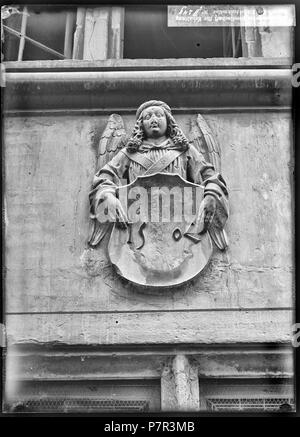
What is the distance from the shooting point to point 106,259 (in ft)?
37.3

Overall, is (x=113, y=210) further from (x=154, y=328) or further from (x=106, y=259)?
(x=154, y=328)

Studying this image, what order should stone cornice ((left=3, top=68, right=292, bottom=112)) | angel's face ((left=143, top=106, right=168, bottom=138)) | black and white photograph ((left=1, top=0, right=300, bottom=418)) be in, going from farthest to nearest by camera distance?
stone cornice ((left=3, top=68, right=292, bottom=112)), angel's face ((left=143, top=106, right=168, bottom=138)), black and white photograph ((left=1, top=0, right=300, bottom=418))

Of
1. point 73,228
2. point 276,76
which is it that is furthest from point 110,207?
point 276,76

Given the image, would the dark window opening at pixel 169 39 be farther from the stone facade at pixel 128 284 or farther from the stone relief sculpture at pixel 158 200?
the stone relief sculpture at pixel 158 200

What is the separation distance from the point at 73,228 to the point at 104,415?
1.74m

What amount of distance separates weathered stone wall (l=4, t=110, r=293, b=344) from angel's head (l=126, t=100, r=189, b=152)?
193 mm

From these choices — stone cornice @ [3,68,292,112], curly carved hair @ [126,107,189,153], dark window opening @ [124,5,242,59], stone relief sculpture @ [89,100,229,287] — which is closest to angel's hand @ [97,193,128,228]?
stone relief sculpture @ [89,100,229,287]

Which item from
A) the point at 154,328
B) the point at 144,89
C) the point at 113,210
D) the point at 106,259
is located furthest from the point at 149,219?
the point at 144,89

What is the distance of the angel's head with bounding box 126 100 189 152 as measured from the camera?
11.5 m

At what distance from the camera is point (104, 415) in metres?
10.9

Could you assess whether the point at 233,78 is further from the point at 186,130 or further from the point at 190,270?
the point at 190,270

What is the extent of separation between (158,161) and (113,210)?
619mm

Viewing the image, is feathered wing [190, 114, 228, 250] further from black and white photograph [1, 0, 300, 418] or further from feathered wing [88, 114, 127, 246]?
feathered wing [88, 114, 127, 246]

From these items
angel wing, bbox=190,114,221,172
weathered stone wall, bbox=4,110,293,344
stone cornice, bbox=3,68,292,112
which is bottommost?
weathered stone wall, bbox=4,110,293,344
